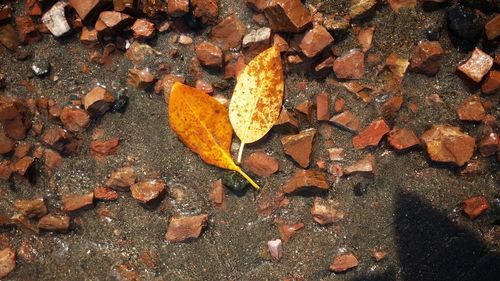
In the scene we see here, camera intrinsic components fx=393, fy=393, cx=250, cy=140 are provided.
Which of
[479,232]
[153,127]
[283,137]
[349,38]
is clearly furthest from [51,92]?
[479,232]

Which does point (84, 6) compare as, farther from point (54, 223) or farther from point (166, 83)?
point (54, 223)

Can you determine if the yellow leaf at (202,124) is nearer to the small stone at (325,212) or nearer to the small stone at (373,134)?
the small stone at (325,212)

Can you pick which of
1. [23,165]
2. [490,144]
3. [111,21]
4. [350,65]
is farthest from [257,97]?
[23,165]

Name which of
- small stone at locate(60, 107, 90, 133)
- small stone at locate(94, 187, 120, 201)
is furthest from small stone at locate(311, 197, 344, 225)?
small stone at locate(60, 107, 90, 133)

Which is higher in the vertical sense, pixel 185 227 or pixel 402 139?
pixel 402 139

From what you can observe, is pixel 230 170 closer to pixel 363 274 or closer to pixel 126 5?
pixel 363 274

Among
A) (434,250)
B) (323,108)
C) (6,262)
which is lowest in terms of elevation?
(434,250)

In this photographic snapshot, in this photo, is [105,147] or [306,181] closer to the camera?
[306,181]
